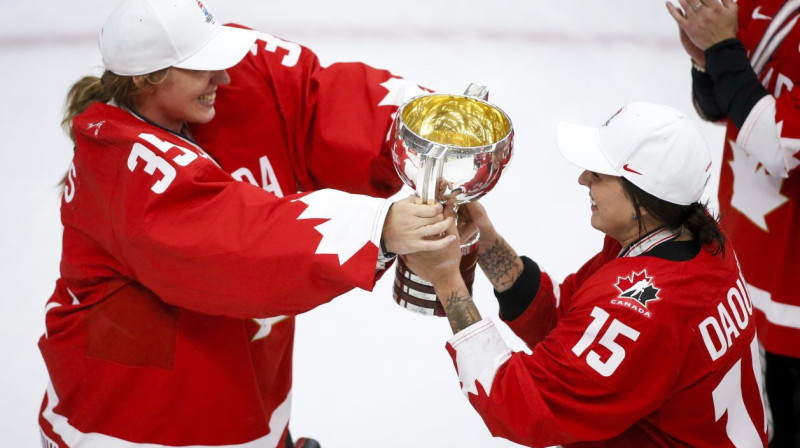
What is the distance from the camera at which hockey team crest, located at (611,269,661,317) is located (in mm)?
1733

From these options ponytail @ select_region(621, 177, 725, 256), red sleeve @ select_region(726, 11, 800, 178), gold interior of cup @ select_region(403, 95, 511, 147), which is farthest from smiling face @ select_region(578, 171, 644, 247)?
red sleeve @ select_region(726, 11, 800, 178)

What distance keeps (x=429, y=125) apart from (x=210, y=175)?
472mm

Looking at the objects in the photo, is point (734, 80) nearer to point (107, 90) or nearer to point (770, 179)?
point (770, 179)

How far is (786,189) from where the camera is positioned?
2.41 metres

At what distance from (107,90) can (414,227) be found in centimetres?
69

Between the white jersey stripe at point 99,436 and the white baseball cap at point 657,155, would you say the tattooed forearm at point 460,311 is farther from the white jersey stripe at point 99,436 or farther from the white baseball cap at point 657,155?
the white jersey stripe at point 99,436

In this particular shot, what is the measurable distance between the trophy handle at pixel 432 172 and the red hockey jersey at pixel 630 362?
0.87ft

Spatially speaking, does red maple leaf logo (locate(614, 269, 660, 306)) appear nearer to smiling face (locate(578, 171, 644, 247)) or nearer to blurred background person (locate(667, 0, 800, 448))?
smiling face (locate(578, 171, 644, 247))

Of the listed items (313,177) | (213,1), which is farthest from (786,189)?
(213,1)

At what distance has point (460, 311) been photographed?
1.84 meters

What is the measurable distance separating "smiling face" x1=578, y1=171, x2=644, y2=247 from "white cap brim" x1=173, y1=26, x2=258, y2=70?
0.73 m

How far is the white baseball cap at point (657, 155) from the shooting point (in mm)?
1778

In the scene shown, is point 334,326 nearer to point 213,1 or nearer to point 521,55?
point 521,55

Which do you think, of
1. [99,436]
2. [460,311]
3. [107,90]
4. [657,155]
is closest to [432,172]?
[460,311]
